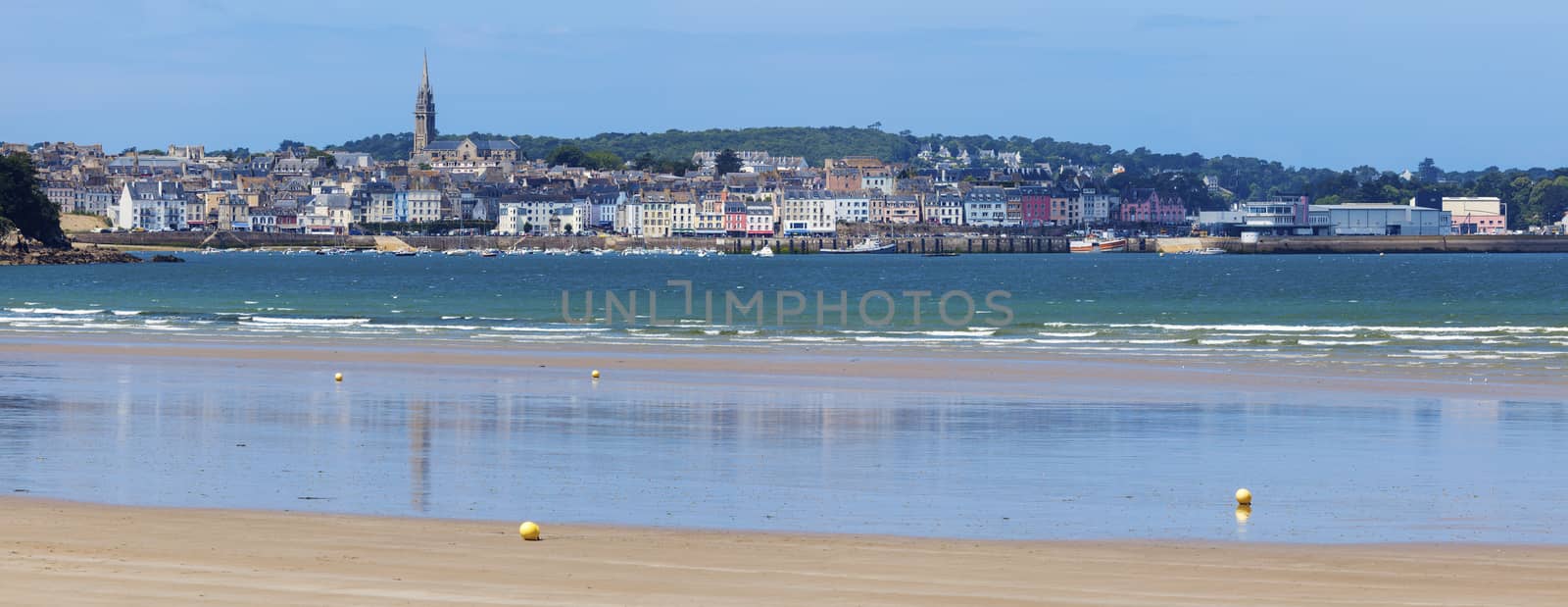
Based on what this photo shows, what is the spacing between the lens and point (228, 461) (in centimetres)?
1345

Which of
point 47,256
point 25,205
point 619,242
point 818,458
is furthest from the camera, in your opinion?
point 619,242

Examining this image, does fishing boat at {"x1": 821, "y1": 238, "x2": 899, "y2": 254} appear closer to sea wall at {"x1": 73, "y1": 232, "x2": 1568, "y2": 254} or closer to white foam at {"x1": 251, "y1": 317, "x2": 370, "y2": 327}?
sea wall at {"x1": 73, "y1": 232, "x2": 1568, "y2": 254}

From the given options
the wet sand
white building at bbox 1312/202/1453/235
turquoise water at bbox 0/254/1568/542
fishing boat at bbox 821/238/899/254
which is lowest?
fishing boat at bbox 821/238/899/254

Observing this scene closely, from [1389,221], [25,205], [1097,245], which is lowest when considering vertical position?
[1097,245]

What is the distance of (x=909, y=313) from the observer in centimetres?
5003

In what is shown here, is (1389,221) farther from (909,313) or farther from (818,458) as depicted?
(818,458)

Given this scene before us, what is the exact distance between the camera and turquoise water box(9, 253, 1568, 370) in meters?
33.2

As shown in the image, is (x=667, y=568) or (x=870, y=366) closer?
(x=667, y=568)

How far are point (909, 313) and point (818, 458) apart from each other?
36.1 meters

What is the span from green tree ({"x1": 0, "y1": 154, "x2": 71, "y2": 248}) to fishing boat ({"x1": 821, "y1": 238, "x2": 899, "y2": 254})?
77371 mm

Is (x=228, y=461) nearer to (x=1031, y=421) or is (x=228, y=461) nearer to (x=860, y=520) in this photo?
Result: (x=860, y=520)

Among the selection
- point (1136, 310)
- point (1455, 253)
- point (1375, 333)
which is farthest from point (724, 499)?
point (1455, 253)

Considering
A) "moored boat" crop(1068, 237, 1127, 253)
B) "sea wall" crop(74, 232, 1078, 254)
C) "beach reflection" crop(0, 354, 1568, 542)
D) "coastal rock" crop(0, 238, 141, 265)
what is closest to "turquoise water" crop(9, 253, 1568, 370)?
"beach reflection" crop(0, 354, 1568, 542)

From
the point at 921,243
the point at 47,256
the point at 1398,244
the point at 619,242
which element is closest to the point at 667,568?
the point at 47,256
